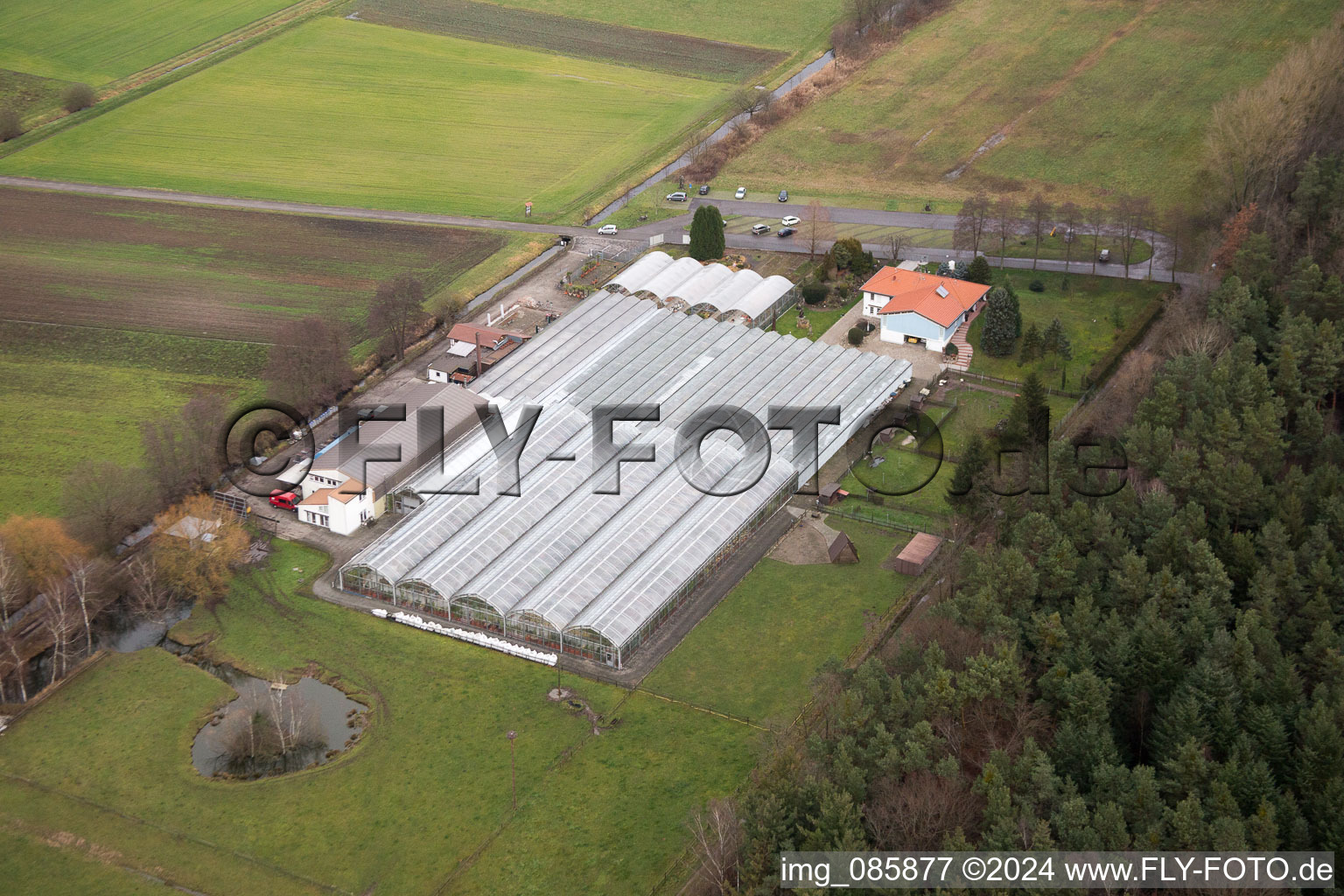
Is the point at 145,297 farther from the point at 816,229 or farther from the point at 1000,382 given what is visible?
the point at 1000,382

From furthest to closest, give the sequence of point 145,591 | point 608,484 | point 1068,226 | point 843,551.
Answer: point 1068,226, point 608,484, point 843,551, point 145,591

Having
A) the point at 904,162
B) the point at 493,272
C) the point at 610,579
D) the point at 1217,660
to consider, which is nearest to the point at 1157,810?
the point at 1217,660

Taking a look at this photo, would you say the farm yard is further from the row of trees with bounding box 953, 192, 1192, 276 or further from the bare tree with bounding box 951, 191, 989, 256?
the row of trees with bounding box 953, 192, 1192, 276

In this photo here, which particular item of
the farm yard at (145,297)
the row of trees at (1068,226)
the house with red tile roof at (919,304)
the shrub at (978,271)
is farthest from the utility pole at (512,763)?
the row of trees at (1068,226)

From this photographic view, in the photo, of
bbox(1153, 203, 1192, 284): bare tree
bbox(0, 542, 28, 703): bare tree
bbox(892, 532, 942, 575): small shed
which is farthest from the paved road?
bbox(0, 542, 28, 703): bare tree

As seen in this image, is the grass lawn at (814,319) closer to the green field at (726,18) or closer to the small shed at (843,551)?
the small shed at (843,551)

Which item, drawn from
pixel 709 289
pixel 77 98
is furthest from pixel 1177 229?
pixel 77 98
